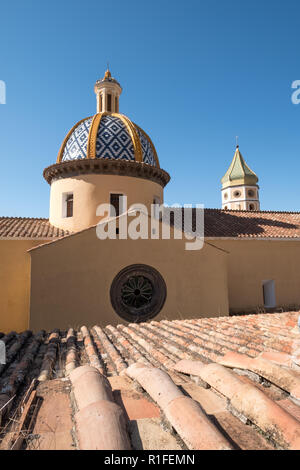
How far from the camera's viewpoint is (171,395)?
2123 mm

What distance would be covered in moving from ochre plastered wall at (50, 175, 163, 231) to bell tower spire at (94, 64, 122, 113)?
5.50 m

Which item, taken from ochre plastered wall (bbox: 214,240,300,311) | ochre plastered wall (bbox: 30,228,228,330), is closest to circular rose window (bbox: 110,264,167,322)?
ochre plastered wall (bbox: 30,228,228,330)

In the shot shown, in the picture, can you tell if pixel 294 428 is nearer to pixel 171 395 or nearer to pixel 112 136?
pixel 171 395

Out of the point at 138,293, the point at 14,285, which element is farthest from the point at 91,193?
the point at 138,293

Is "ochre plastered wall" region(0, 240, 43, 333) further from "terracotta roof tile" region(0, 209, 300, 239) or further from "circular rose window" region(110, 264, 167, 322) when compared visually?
"circular rose window" region(110, 264, 167, 322)

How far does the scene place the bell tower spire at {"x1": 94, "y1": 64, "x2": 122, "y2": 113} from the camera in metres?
16.6

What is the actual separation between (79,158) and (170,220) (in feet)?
16.6

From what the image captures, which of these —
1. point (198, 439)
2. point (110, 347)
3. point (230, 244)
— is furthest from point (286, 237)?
point (198, 439)

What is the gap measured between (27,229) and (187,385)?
11.2 meters

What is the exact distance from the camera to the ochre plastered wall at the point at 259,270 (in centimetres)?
1384

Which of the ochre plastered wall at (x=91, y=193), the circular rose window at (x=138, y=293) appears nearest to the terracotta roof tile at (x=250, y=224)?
the ochre plastered wall at (x=91, y=193)

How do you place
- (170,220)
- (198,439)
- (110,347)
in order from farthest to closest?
(170,220) → (110,347) → (198,439)

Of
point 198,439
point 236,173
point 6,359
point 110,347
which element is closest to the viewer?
point 198,439

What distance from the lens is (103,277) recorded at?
33.2 ft
